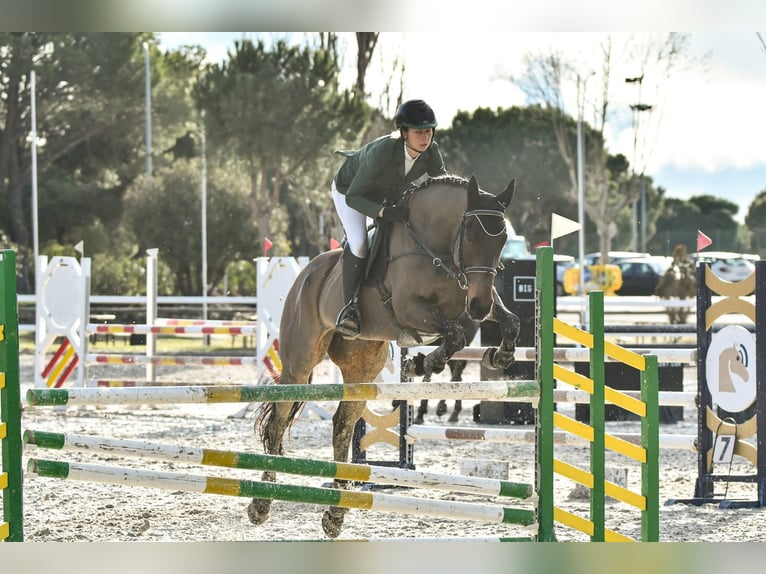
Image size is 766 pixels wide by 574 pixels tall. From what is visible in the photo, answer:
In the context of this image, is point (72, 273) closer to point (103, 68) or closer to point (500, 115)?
point (103, 68)

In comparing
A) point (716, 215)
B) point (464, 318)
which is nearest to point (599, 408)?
point (464, 318)

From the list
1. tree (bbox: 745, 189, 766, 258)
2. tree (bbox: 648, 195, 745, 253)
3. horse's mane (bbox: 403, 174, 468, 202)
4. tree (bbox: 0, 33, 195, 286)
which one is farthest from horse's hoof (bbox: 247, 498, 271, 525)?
tree (bbox: 648, 195, 745, 253)

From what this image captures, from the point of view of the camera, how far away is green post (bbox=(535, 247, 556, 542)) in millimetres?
3611

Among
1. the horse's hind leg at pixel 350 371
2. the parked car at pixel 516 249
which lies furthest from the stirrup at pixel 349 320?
the parked car at pixel 516 249

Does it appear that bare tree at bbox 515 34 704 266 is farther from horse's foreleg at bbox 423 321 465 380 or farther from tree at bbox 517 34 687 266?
horse's foreleg at bbox 423 321 465 380

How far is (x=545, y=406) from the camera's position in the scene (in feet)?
11.9

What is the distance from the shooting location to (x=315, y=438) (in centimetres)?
799

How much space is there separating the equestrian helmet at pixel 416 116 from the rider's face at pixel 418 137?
3 cm

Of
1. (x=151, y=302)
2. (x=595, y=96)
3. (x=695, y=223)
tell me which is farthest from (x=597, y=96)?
(x=695, y=223)

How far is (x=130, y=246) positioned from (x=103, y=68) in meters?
3.65

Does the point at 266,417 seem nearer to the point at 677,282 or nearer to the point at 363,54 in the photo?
the point at 677,282

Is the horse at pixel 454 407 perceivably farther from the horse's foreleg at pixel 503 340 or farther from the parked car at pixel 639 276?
the parked car at pixel 639 276

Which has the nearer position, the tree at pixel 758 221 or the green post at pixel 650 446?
the green post at pixel 650 446

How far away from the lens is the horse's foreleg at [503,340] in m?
4.59
